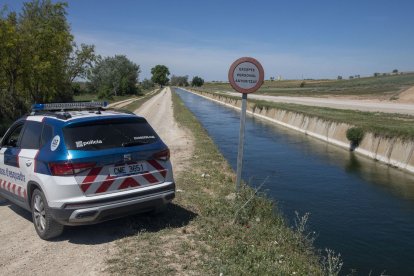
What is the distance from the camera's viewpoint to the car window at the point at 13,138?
7.06 m

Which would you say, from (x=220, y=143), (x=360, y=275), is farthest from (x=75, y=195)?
(x=220, y=143)

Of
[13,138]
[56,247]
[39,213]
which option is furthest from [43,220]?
[13,138]

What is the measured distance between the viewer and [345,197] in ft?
38.6

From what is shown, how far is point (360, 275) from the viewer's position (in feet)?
22.5

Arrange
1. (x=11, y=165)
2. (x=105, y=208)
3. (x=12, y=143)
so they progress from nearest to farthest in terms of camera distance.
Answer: (x=105, y=208) < (x=11, y=165) < (x=12, y=143)

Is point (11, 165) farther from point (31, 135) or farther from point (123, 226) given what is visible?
point (123, 226)

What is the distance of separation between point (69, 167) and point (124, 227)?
63.3 inches

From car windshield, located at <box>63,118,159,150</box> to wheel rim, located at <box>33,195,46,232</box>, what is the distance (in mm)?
1140

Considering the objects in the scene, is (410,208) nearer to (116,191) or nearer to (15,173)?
(116,191)

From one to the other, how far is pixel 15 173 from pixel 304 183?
906cm

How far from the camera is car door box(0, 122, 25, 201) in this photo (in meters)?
6.73

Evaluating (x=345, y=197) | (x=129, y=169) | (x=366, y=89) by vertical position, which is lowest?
(x=345, y=197)

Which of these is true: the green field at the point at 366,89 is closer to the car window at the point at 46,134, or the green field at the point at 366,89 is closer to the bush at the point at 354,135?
the bush at the point at 354,135

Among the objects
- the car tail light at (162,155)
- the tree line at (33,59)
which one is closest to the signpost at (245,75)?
the car tail light at (162,155)
